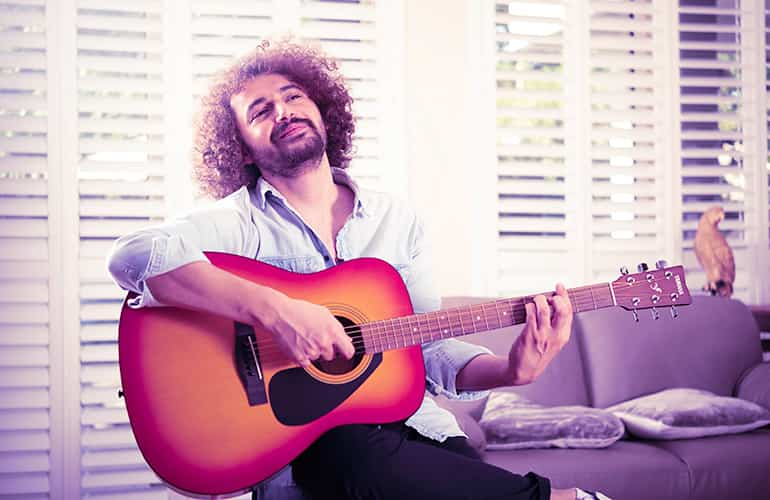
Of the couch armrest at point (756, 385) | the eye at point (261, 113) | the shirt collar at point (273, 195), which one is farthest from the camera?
the couch armrest at point (756, 385)

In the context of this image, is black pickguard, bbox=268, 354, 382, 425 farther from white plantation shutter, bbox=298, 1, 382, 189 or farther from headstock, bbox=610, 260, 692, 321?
white plantation shutter, bbox=298, 1, 382, 189

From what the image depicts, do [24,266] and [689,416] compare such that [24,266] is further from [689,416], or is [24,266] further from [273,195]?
[689,416]

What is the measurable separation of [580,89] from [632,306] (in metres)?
1.73

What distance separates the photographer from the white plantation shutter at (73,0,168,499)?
2.85 meters

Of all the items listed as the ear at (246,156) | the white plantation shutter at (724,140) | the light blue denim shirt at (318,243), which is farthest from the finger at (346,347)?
the white plantation shutter at (724,140)

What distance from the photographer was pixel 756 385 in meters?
2.68

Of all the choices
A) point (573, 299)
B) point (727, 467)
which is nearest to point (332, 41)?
point (573, 299)

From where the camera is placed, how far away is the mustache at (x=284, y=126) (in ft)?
6.01

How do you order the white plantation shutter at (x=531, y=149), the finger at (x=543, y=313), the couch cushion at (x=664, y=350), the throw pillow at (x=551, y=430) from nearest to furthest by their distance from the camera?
1. the finger at (x=543, y=313)
2. the throw pillow at (x=551, y=430)
3. the couch cushion at (x=664, y=350)
4. the white plantation shutter at (x=531, y=149)

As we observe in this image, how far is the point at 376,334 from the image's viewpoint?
5.14 feet

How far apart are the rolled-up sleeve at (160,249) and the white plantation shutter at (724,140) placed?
2.24m

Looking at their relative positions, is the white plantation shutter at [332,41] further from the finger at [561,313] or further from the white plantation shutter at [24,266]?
the finger at [561,313]

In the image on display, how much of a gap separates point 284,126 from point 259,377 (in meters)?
0.62

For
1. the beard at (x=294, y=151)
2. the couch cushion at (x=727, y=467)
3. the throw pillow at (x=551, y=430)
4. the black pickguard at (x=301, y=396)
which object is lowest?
the couch cushion at (x=727, y=467)
